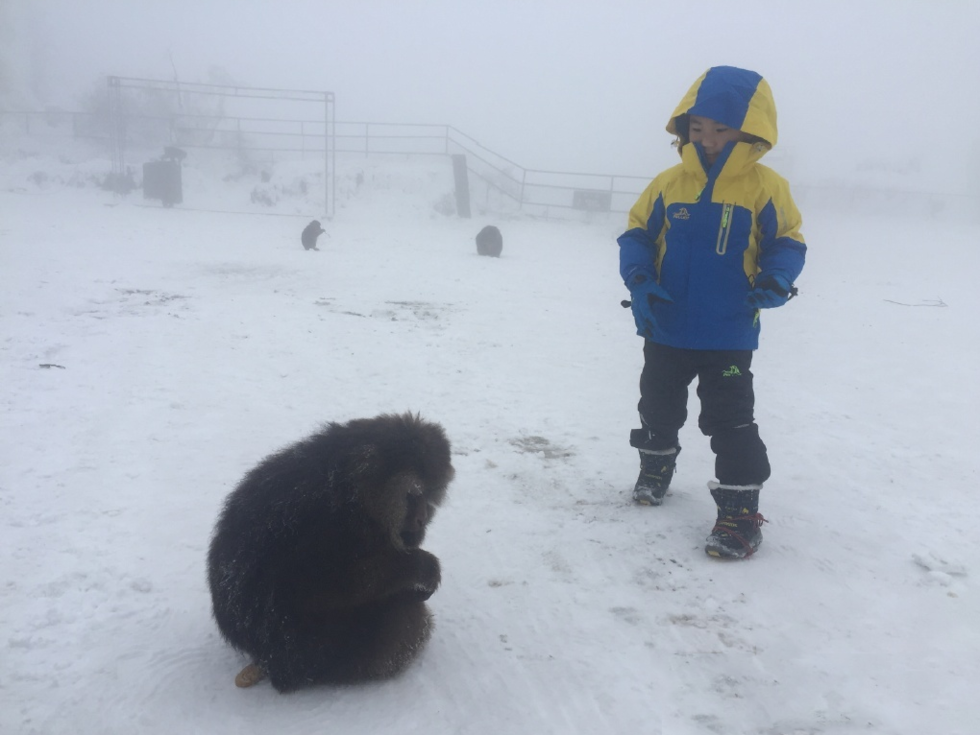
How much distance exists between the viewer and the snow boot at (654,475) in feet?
11.3

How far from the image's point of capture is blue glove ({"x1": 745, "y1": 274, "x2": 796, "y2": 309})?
2.84 meters

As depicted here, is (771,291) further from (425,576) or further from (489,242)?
(489,242)

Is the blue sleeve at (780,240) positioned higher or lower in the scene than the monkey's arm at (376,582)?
higher

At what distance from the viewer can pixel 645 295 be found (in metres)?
3.12

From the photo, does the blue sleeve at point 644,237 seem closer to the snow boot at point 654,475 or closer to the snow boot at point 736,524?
the snow boot at point 654,475

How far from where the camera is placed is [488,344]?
6.56 m

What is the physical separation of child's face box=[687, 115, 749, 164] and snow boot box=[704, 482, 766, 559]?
1.43 m

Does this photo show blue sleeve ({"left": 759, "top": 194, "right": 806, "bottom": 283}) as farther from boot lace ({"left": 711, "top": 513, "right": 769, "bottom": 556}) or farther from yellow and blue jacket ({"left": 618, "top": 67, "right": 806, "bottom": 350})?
boot lace ({"left": 711, "top": 513, "right": 769, "bottom": 556})

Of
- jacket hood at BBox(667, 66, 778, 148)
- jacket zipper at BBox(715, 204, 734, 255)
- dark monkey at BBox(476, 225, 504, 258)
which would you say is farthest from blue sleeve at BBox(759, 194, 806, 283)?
dark monkey at BBox(476, 225, 504, 258)

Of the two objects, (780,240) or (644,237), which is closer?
(780,240)

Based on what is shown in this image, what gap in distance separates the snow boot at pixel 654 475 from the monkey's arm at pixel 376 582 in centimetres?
163

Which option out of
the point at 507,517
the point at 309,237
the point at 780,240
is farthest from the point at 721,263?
the point at 309,237

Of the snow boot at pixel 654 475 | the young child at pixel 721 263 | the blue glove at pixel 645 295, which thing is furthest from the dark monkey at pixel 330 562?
the snow boot at pixel 654 475

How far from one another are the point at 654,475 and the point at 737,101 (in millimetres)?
1705
